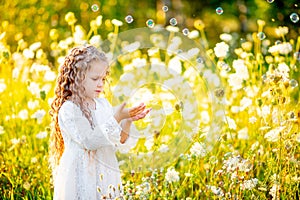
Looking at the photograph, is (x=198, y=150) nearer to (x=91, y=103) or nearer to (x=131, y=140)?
→ (x=131, y=140)

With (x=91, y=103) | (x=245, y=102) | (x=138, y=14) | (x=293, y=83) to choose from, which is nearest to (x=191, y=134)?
(x=245, y=102)

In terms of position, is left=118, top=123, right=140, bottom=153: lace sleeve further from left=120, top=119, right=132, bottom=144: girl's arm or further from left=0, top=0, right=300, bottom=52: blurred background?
left=0, top=0, right=300, bottom=52: blurred background

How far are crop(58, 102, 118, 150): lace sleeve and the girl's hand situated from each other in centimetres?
5

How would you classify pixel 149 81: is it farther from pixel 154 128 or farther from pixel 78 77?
pixel 78 77

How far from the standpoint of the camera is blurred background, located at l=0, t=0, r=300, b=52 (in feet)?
25.9

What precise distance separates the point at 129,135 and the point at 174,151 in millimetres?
576

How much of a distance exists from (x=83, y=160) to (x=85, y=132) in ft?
0.35

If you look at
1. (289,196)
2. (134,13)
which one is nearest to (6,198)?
(289,196)

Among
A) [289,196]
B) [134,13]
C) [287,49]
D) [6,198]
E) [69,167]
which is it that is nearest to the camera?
[69,167]

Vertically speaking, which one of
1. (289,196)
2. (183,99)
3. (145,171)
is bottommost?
(289,196)

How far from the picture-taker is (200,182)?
3098 millimetres

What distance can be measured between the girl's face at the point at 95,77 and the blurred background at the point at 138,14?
439 cm

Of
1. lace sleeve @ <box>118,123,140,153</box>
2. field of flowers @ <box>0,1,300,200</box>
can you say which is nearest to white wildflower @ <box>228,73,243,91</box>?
field of flowers @ <box>0,1,300,200</box>

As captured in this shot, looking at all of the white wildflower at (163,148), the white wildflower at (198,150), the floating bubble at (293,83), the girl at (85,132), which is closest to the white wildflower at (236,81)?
the floating bubble at (293,83)
